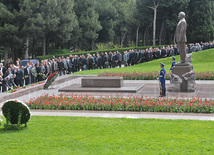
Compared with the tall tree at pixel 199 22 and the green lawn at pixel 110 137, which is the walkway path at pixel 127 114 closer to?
the green lawn at pixel 110 137

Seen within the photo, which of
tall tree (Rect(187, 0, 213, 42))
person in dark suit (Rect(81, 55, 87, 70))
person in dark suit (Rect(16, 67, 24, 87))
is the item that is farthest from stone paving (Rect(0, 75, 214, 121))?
tall tree (Rect(187, 0, 213, 42))

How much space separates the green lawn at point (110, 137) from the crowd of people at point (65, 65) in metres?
8.90

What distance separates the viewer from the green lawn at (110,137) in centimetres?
818

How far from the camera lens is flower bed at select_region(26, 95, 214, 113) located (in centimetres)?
1266

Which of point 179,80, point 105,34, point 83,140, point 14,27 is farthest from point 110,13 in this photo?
point 83,140

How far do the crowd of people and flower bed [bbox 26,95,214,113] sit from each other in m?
5.28

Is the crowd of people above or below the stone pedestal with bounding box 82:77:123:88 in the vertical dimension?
above

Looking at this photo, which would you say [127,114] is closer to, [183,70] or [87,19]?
[183,70]

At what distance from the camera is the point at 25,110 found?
9.92m

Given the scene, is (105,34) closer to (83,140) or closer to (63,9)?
(63,9)

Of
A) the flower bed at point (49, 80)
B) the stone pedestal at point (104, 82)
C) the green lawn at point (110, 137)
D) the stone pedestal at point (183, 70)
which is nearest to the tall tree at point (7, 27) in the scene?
the flower bed at point (49, 80)

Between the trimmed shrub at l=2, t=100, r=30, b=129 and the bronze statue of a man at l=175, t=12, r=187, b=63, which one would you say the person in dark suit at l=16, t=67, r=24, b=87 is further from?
the trimmed shrub at l=2, t=100, r=30, b=129

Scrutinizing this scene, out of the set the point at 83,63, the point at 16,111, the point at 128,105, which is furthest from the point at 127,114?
the point at 83,63

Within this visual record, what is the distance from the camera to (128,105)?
13.2m
